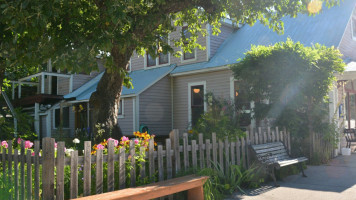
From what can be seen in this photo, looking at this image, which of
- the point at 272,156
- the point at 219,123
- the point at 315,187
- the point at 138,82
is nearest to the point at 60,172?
the point at 272,156

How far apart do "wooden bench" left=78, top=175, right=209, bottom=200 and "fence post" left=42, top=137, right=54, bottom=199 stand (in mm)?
428

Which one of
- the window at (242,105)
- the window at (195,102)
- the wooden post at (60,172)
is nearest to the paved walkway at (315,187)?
the wooden post at (60,172)

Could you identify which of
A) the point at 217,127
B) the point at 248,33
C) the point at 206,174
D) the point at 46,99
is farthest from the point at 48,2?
the point at 46,99

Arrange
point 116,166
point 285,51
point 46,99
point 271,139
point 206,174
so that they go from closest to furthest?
1. point 116,166
2. point 206,174
3. point 271,139
4. point 285,51
5. point 46,99

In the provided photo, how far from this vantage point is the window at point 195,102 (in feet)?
49.6

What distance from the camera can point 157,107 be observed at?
15422 millimetres

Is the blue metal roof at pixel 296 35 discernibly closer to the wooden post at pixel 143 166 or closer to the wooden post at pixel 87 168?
the wooden post at pixel 143 166

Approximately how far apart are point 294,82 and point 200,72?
6.11 metres

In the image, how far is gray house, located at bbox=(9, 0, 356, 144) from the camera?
1367 cm

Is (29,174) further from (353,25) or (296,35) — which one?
(353,25)

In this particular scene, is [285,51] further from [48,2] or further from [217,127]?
[48,2]

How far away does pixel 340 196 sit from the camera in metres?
5.79

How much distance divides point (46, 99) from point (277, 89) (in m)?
14.1

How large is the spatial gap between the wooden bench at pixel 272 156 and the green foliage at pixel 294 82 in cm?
163
